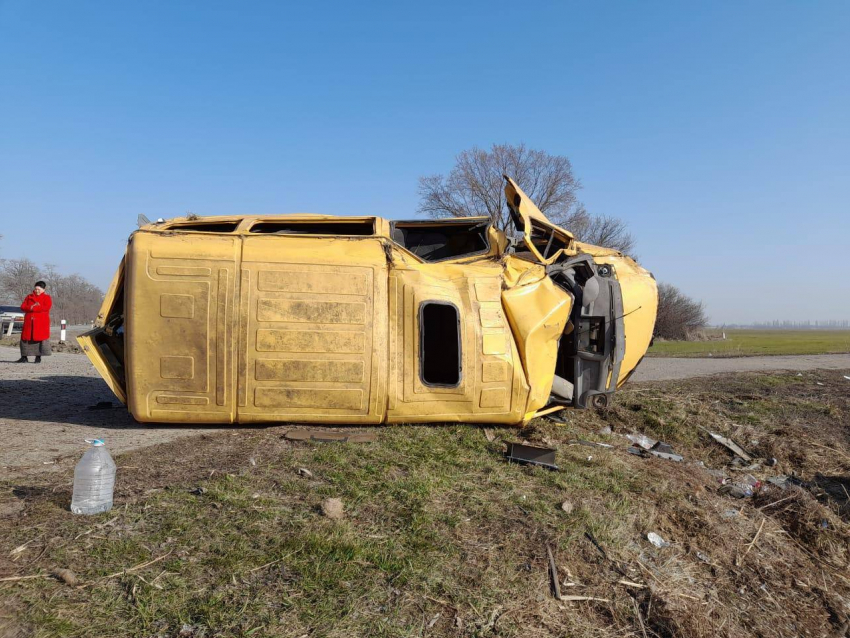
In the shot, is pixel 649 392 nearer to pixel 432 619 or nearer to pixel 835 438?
pixel 835 438

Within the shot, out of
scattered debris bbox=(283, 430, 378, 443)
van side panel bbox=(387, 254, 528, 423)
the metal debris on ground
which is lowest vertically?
scattered debris bbox=(283, 430, 378, 443)

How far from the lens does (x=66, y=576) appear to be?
2.63 meters

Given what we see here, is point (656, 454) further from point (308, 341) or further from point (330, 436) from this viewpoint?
point (308, 341)

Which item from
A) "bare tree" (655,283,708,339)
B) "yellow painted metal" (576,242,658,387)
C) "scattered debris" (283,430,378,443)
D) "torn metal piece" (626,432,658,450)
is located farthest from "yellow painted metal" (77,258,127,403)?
"bare tree" (655,283,708,339)

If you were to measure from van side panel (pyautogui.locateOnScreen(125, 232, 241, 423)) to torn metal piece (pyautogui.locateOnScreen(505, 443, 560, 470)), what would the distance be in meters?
2.72

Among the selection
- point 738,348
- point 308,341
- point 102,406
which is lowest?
point 102,406

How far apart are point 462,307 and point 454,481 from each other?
73.0 inches

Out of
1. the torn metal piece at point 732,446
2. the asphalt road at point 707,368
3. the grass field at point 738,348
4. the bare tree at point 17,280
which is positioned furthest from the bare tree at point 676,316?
the bare tree at point 17,280

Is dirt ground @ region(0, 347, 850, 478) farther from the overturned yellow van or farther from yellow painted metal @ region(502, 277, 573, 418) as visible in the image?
yellow painted metal @ region(502, 277, 573, 418)

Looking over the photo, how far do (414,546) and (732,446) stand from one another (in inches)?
202

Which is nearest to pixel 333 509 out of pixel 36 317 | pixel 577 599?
pixel 577 599

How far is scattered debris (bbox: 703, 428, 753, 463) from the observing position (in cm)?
637

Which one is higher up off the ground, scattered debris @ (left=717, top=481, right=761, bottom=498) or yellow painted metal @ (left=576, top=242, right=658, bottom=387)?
yellow painted metal @ (left=576, top=242, right=658, bottom=387)

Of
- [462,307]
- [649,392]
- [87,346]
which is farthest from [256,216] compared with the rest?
[649,392]
